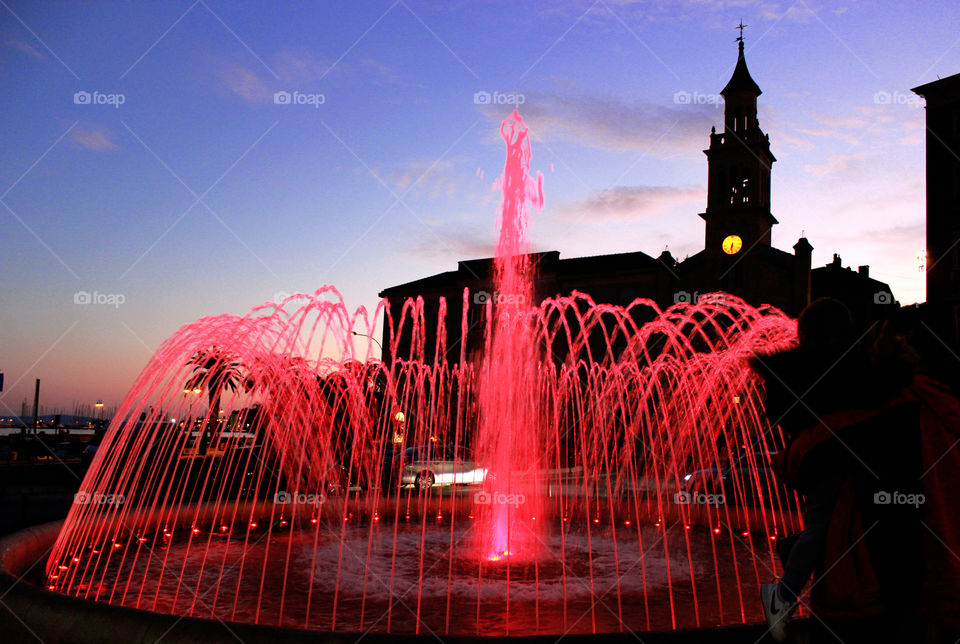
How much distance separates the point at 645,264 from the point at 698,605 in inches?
1765

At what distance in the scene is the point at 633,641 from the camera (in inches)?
189

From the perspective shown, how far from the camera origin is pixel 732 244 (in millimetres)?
48594

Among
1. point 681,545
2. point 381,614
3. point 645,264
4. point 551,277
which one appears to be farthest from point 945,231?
point 381,614

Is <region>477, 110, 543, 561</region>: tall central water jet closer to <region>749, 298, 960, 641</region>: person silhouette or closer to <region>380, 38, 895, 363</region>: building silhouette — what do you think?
<region>749, 298, 960, 641</region>: person silhouette
